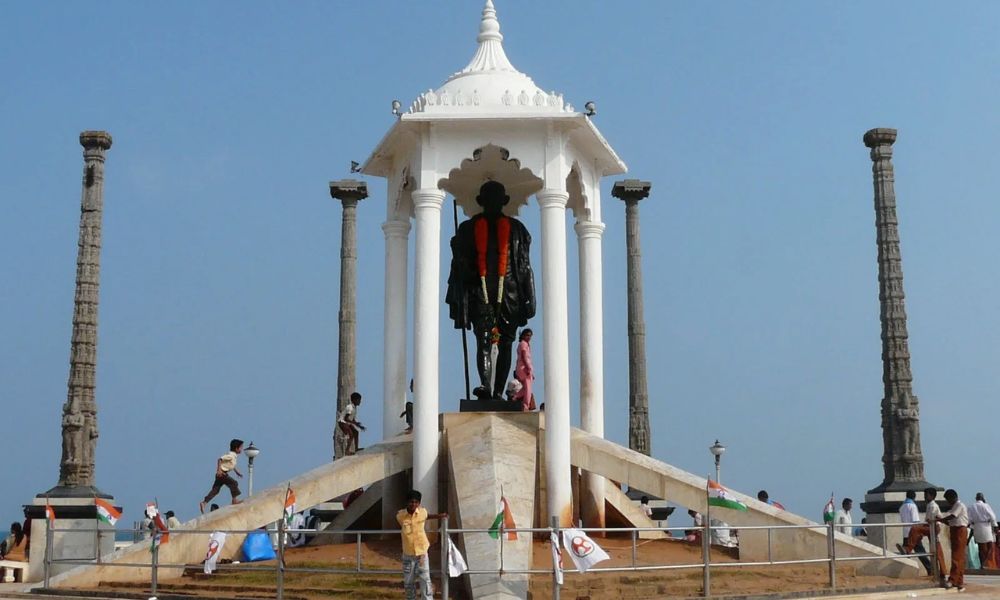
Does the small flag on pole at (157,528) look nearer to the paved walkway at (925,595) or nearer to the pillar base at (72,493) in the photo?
the paved walkway at (925,595)

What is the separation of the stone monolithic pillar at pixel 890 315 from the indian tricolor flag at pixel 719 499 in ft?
55.9

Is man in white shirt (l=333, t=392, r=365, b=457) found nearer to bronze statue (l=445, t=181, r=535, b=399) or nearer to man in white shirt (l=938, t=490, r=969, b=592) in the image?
bronze statue (l=445, t=181, r=535, b=399)

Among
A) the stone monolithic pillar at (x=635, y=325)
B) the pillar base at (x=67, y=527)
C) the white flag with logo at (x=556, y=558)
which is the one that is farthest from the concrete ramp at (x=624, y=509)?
the stone monolithic pillar at (x=635, y=325)

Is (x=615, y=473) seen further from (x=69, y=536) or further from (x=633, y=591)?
(x=69, y=536)

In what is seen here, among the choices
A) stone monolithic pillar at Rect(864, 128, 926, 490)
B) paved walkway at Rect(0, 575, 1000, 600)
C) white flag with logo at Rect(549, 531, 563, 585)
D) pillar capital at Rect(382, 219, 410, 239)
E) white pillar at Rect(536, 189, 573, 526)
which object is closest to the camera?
white flag with logo at Rect(549, 531, 563, 585)

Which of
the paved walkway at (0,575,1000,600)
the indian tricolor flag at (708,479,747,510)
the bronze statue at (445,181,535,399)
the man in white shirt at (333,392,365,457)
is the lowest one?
the paved walkway at (0,575,1000,600)

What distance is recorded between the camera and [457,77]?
63.1ft

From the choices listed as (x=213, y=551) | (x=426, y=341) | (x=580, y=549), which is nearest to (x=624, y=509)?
(x=426, y=341)

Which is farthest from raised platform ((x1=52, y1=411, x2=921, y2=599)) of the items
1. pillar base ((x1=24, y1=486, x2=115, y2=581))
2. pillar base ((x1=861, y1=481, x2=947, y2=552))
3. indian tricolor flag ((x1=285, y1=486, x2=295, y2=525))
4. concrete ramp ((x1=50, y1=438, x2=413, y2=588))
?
pillar base ((x1=861, y1=481, x2=947, y2=552))

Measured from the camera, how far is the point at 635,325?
37.6 metres

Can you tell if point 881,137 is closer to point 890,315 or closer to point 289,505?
point 890,315

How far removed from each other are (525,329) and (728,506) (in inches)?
195

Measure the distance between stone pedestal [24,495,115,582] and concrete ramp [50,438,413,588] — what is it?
262 inches

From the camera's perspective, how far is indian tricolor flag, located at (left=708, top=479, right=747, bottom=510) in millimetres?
16609
